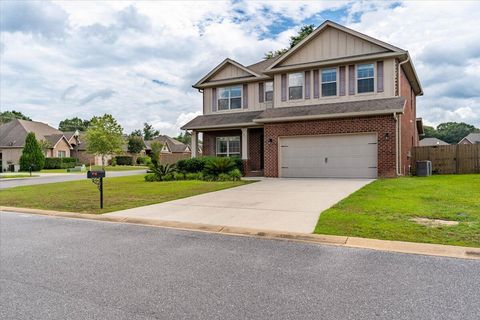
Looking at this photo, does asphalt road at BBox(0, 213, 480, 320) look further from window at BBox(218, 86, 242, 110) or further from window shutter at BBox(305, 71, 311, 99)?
window at BBox(218, 86, 242, 110)

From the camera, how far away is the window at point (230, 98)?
21188 millimetres

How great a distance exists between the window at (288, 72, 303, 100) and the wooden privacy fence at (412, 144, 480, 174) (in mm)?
7636

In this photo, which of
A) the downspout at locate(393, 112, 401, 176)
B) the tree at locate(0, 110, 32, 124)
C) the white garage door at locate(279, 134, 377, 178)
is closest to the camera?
the downspout at locate(393, 112, 401, 176)

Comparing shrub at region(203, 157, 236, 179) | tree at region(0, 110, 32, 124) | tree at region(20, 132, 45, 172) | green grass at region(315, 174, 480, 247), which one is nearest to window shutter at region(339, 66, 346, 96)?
shrub at region(203, 157, 236, 179)

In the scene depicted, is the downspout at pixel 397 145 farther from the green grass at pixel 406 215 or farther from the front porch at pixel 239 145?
the front porch at pixel 239 145

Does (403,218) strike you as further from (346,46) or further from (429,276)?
(346,46)

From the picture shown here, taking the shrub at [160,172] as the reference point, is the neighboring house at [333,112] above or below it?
above

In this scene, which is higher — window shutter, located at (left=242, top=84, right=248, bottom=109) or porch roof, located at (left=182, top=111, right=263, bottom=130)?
window shutter, located at (left=242, top=84, right=248, bottom=109)

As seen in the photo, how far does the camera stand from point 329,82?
1719 cm

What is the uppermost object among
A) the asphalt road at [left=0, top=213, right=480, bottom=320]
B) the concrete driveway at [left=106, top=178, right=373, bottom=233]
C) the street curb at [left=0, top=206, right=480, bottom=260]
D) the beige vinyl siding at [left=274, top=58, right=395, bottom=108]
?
the beige vinyl siding at [left=274, top=58, right=395, bottom=108]

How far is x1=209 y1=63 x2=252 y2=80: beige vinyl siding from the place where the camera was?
69.0 ft

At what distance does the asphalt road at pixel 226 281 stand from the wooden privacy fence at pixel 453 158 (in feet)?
53.7

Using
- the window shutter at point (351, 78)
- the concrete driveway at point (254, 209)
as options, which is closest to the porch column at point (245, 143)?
the window shutter at point (351, 78)

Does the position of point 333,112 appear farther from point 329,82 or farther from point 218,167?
point 218,167
